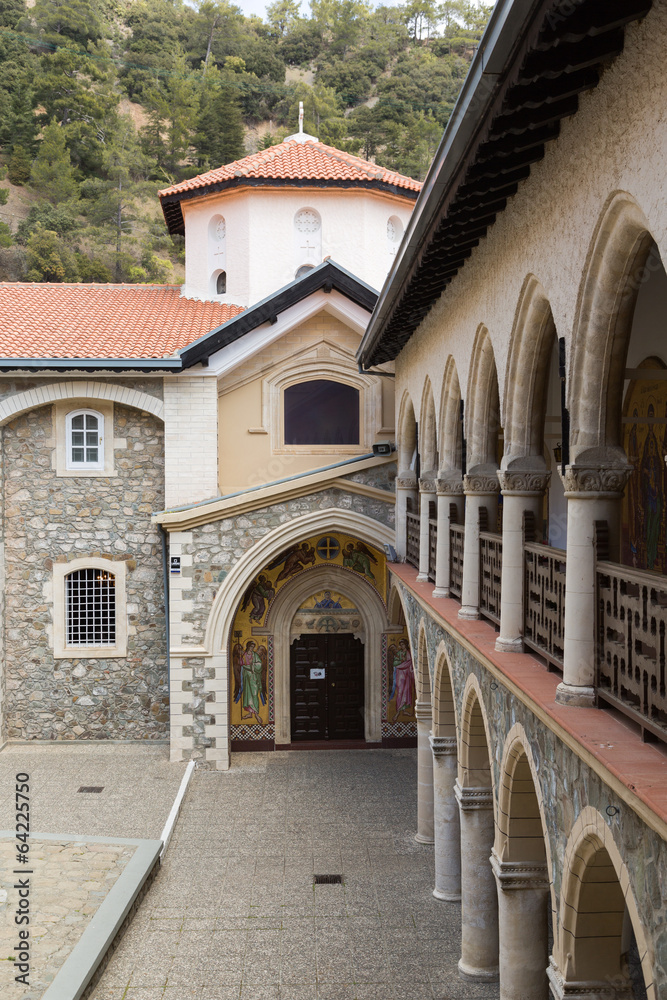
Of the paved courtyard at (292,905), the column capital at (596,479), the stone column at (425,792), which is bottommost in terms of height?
the paved courtyard at (292,905)

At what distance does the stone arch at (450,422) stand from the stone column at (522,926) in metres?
4.61

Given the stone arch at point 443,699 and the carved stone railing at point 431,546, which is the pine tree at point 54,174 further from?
the stone arch at point 443,699

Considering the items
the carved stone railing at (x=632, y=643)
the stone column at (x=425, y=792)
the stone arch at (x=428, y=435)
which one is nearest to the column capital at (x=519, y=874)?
the carved stone railing at (x=632, y=643)

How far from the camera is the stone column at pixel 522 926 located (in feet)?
25.3

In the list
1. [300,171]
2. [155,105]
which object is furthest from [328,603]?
[155,105]

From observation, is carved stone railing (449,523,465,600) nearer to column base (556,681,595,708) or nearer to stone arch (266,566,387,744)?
column base (556,681,595,708)

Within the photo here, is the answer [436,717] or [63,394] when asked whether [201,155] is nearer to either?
[63,394]

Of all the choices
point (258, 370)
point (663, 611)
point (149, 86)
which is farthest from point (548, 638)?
point (149, 86)

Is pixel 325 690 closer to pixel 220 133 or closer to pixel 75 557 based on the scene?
pixel 75 557

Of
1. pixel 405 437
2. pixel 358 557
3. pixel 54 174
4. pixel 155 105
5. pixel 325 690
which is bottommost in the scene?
pixel 325 690

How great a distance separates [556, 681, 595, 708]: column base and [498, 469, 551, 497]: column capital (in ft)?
6.73

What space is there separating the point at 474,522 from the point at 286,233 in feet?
45.9

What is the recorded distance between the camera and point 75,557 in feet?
60.4

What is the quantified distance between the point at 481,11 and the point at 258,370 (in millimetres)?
64526
